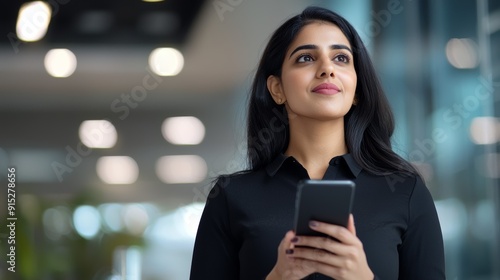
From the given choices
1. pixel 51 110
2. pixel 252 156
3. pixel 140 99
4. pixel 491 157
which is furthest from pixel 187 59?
pixel 252 156

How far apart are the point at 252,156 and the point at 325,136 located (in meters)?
0.16

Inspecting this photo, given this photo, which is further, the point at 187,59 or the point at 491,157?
the point at 187,59

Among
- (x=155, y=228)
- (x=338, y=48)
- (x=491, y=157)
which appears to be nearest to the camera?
(x=338, y=48)

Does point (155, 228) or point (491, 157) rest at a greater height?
point (491, 157)

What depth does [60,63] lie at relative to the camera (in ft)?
13.2

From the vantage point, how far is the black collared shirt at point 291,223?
1.48 metres

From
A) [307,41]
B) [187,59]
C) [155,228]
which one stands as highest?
[187,59]

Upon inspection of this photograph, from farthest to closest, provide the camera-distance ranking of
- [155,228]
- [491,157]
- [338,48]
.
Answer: [155,228] → [491,157] → [338,48]

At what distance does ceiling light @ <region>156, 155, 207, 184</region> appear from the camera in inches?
156

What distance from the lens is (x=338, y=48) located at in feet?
5.18

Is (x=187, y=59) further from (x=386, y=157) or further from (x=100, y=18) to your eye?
(x=386, y=157)

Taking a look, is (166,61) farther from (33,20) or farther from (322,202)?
(322,202)

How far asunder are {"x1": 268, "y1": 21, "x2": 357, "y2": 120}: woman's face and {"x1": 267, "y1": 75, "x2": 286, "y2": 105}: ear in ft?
0.09

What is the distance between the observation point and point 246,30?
4070 millimetres
